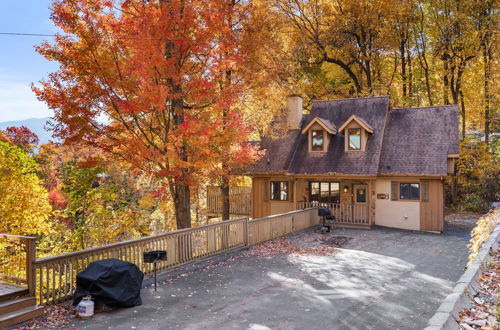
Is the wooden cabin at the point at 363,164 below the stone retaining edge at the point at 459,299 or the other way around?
the other way around

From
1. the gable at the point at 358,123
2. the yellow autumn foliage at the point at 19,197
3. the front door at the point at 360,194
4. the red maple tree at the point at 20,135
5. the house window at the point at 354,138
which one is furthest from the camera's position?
the red maple tree at the point at 20,135

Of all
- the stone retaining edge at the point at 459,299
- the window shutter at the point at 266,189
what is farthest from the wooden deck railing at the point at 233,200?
the stone retaining edge at the point at 459,299

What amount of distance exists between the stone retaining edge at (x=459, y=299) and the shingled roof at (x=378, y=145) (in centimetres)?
1088

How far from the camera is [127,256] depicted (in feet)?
32.8

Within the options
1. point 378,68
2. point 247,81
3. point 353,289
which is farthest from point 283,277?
point 378,68

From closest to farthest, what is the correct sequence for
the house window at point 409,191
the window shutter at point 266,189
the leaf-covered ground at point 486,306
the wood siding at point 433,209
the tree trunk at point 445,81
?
1. the leaf-covered ground at point 486,306
2. the wood siding at point 433,209
3. the house window at point 409,191
4. the window shutter at point 266,189
5. the tree trunk at point 445,81

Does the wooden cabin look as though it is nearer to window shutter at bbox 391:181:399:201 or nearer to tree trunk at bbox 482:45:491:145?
window shutter at bbox 391:181:399:201

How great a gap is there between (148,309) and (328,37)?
25.3 metres

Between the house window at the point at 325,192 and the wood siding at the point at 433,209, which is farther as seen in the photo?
the house window at the point at 325,192

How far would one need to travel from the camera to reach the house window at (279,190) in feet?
74.4

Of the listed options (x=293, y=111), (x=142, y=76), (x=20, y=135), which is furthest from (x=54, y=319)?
(x=20, y=135)

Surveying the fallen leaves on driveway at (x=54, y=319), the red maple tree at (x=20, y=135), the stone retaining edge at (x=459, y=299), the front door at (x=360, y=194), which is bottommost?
the fallen leaves on driveway at (x=54, y=319)

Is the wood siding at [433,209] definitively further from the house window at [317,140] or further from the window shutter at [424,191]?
the house window at [317,140]

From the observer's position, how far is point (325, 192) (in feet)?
A: 72.9
